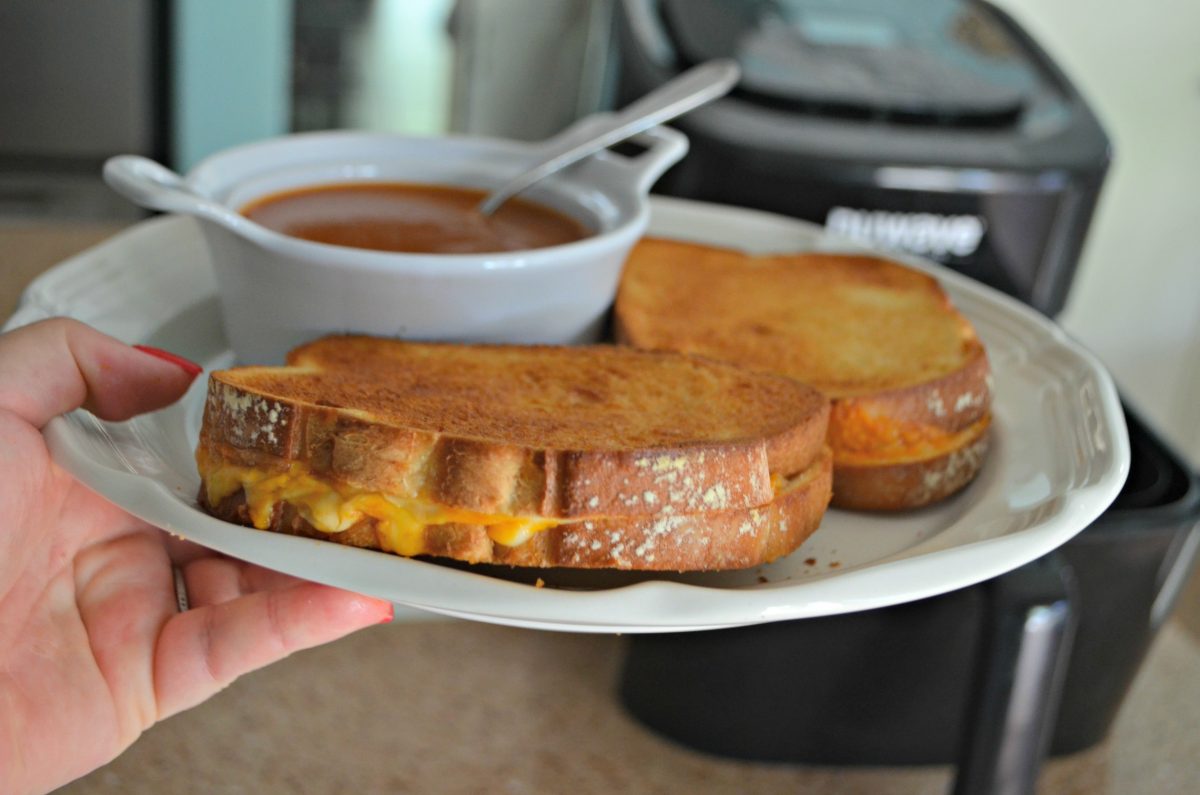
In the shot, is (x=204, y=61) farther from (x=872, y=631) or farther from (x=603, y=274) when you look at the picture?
(x=872, y=631)

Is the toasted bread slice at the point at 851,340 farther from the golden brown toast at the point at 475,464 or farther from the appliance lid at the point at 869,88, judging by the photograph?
the appliance lid at the point at 869,88

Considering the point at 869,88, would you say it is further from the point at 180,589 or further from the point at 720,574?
the point at 180,589

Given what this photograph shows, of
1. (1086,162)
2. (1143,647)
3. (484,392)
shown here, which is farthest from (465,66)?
(1143,647)

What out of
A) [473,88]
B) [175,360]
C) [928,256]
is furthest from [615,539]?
[473,88]

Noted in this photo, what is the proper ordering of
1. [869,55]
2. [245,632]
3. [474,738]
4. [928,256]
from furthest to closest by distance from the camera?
[869,55]
[928,256]
[474,738]
[245,632]

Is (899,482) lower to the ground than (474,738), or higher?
higher

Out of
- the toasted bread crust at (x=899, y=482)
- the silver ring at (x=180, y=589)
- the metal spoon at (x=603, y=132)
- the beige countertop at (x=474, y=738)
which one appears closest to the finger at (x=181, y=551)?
the silver ring at (x=180, y=589)
